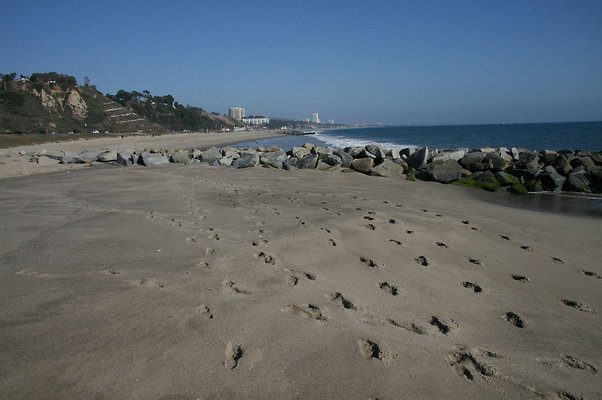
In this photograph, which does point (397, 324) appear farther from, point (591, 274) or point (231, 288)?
point (591, 274)

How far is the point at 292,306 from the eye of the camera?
260 centimetres

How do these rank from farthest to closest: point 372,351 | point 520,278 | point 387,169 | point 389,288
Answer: point 387,169 < point 520,278 < point 389,288 < point 372,351

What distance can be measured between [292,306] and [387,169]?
30.7 feet

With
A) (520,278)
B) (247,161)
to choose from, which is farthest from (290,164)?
(520,278)

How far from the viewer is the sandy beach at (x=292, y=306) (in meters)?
1.86

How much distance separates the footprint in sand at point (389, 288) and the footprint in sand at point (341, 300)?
0.43 metres

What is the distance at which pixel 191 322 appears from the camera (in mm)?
2303


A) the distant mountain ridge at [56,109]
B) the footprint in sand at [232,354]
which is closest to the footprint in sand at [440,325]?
the footprint in sand at [232,354]

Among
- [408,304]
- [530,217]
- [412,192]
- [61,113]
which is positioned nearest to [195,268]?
[408,304]

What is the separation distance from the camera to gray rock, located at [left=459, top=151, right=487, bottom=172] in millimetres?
11935

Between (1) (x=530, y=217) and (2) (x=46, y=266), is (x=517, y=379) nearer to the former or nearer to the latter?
(2) (x=46, y=266)

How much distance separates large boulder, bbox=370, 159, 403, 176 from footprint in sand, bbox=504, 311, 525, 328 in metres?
8.63

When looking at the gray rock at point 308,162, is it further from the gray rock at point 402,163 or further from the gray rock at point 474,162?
the gray rock at point 474,162

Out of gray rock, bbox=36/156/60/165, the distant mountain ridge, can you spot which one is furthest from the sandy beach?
the distant mountain ridge
